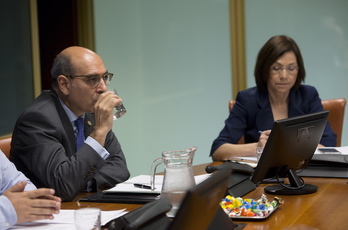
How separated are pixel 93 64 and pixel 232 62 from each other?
3.06 metres

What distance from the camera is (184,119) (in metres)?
5.26

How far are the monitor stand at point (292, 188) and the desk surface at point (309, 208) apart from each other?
25 millimetres

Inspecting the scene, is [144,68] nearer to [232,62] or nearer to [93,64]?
[232,62]

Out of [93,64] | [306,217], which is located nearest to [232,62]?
[93,64]

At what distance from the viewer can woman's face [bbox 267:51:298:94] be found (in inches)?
125

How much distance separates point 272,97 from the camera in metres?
3.30

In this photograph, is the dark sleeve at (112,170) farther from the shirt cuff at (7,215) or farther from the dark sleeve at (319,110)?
the dark sleeve at (319,110)

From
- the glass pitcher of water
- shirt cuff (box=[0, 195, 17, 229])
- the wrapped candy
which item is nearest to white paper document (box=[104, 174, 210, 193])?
the wrapped candy

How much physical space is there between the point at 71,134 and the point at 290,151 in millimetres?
978

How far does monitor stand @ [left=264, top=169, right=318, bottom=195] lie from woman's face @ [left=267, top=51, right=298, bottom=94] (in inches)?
49.1

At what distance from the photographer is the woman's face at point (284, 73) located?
3170 millimetres

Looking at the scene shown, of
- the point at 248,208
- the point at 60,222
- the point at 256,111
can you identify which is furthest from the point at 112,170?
the point at 256,111

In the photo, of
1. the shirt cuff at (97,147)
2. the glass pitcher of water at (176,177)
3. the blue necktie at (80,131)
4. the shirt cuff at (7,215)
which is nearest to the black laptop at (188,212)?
the glass pitcher of water at (176,177)

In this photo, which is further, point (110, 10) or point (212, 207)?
point (110, 10)
